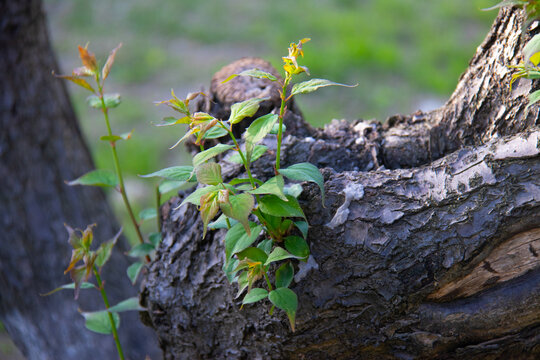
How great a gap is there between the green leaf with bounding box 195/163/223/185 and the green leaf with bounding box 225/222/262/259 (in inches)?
5.5

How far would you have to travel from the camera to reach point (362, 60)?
4668 mm

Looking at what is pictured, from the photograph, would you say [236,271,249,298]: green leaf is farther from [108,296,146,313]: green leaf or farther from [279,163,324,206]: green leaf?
[108,296,146,313]: green leaf

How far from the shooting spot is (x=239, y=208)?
100 cm

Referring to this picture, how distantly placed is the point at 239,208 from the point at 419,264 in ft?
1.54

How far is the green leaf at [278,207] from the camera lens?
1098 millimetres

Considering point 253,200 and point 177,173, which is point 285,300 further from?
point 177,173

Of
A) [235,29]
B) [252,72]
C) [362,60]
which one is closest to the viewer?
[252,72]

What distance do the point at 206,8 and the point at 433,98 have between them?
2947mm

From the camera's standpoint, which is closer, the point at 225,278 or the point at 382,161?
the point at 225,278

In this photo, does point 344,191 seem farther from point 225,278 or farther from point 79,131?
point 79,131

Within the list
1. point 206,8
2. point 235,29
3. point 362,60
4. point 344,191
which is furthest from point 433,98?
point 344,191

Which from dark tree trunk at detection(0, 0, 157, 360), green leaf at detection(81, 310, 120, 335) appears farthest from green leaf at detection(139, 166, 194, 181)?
dark tree trunk at detection(0, 0, 157, 360)

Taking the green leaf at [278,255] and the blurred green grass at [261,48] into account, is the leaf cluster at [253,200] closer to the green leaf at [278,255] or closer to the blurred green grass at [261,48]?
the green leaf at [278,255]

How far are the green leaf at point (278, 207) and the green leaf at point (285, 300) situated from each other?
0.18 m
